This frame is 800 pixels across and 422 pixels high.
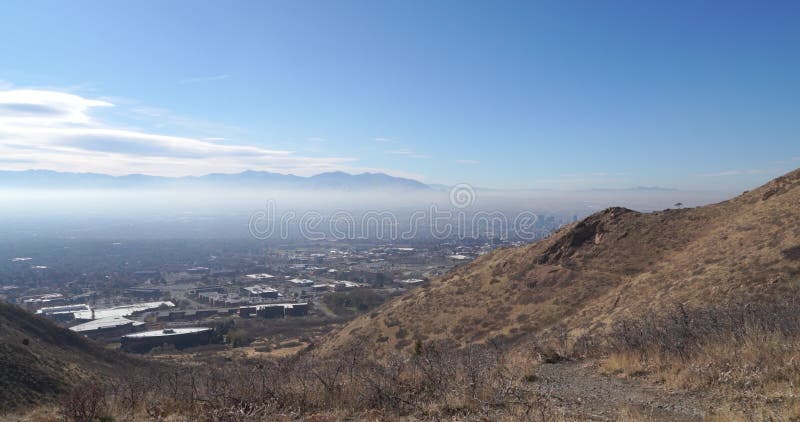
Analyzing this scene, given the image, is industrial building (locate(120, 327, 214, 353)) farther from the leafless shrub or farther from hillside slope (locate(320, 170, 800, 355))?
the leafless shrub

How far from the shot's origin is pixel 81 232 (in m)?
158

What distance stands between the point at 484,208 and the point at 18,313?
98516 mm

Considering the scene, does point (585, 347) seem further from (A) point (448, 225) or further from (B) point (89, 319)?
(A) point (448, 225)

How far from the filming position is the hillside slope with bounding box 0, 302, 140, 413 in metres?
11.5

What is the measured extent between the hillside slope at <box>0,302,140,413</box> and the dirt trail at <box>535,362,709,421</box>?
10.2 meters

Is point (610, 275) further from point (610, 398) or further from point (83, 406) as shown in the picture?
point (83, 406)

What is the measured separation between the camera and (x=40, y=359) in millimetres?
14812

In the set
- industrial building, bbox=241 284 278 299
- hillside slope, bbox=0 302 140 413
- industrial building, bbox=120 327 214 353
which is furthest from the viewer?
industrial building, bbox=241 284 278 299

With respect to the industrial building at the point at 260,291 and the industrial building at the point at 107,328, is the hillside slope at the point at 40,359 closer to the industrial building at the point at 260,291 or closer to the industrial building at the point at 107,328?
the industrial building at the point at 107,328

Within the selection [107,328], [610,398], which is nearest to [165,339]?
[107,328]

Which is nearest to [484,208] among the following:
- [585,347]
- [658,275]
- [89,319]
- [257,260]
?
[257,260]

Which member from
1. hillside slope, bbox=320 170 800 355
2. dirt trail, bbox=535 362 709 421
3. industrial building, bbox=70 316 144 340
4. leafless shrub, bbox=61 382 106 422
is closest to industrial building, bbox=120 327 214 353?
industrial building, bbox=70 316 144 340

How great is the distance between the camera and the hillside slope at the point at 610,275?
15281 mm

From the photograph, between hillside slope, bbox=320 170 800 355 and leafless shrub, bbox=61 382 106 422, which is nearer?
leafless shrub, bbox=61 382 106 422
